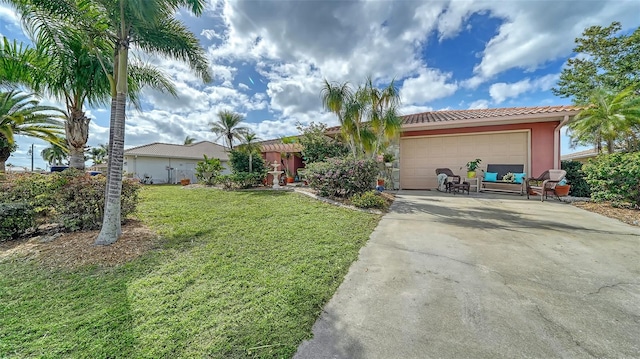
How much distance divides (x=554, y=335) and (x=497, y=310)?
373mm

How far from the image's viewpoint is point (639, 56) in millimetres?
11836

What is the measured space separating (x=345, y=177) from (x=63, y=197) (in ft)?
21.3

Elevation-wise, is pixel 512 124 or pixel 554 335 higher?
pixel 512 124

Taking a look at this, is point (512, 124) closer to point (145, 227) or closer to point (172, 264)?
point (172, 264)

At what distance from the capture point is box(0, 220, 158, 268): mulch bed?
3.37 meters

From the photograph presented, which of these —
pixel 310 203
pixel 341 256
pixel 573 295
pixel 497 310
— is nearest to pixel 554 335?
pixel 497 310

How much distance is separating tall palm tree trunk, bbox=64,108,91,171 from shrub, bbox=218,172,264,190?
19.0ft

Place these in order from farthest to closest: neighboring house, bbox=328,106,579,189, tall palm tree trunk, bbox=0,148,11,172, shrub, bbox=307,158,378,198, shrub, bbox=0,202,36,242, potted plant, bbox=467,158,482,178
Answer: potted plant, bbox=467,158,482,178 → neighboring house, bbox=328,106,579,189 → tall palm tree trunk, bbox=0,148,11,172 → shrub, bbox=307,158,378,198 → shrub, bbox=0,202,36,242

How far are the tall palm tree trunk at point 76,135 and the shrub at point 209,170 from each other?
7288 millimetres

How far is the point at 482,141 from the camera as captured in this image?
10.2 metres

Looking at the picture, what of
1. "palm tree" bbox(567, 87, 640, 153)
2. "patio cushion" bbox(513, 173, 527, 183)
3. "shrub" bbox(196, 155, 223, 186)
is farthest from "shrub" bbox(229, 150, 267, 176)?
"palm tree" bbox(567, 87, 640, 153)

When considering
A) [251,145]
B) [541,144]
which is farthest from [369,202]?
[251,145]

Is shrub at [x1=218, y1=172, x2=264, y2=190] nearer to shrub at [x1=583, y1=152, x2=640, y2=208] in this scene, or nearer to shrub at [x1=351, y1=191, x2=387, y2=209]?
shrub at [x1=351, y1=191, x2=387, y2=209]

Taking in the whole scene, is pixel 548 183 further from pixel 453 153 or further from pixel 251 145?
pixel 251 145
